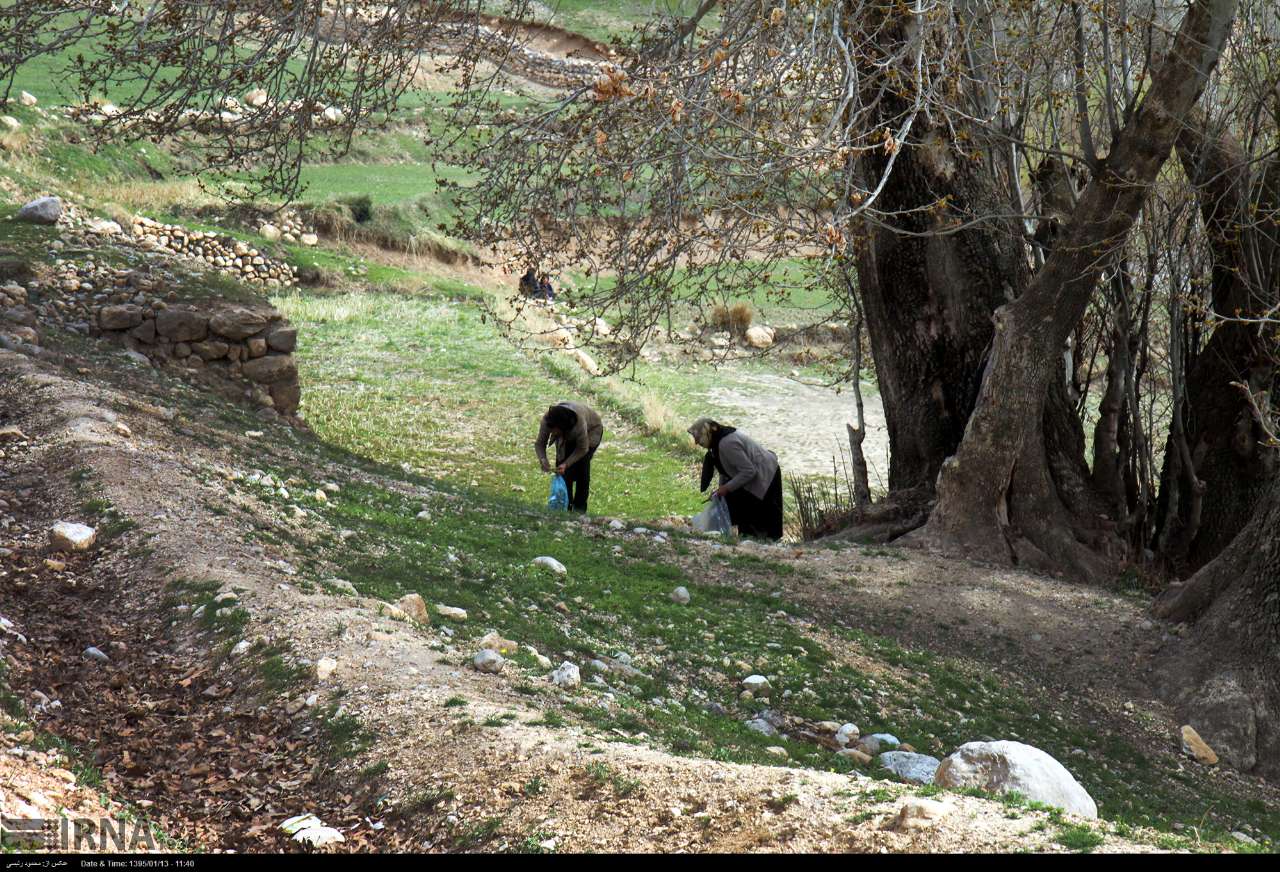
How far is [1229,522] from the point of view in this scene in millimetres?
10781

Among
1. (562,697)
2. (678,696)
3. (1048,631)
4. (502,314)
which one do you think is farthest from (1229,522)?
(502,314)

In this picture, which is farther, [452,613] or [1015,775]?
[452,613]

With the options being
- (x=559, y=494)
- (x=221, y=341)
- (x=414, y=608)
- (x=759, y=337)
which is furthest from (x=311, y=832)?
(x=759, y=337)

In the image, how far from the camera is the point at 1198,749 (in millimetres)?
6816

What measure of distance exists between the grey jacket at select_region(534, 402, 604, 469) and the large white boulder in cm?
719

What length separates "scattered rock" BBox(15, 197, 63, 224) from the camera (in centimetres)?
1417

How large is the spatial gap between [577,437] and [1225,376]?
6209 mm

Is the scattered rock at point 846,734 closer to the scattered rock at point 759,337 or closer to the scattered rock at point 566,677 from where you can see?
the scattered rock at point 566,677

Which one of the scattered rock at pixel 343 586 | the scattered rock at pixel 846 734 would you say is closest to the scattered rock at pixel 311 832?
the scattered rock at pixel 343 586

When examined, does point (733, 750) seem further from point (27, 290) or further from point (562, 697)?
point (27, 290)

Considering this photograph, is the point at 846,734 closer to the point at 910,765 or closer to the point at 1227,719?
the point at 910,765

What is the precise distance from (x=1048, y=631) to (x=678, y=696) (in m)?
3.40

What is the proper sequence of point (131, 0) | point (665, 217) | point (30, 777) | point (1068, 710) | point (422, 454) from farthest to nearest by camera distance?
point (422, 454) → point (665, 217) → point (131, 0) → point (1068, 710) → point (30, 777)

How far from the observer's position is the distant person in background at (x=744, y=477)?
11.0 meters
